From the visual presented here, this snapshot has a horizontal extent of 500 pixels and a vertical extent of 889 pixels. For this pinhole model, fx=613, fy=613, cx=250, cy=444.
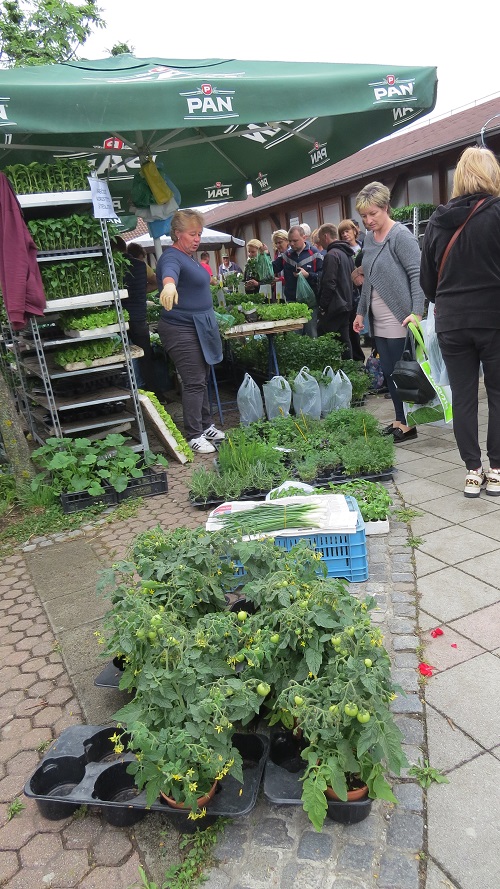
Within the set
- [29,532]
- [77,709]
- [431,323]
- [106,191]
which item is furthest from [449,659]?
[106,191]

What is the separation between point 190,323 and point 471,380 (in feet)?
8.86

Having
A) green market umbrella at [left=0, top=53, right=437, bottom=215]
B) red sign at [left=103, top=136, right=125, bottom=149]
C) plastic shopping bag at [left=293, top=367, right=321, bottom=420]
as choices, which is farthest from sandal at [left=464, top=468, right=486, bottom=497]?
red sign at [left=103, top=136, right=125, bottom=149]

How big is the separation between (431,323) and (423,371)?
Result: 397 mm

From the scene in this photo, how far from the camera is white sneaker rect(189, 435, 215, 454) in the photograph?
5672 millimetres

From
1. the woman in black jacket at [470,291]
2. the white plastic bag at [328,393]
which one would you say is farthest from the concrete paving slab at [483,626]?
the white plastic bag at [328,393]

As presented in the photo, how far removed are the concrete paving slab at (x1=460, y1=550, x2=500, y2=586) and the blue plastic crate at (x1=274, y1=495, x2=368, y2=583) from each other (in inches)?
20.5

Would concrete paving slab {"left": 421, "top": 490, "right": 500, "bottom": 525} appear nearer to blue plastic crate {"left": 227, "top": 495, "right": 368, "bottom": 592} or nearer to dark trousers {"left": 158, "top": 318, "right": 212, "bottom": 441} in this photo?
blue plastic crate {"left": 227, "top": 495, "right": 368, "bottom": 592}

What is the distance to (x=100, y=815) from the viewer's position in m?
1.95

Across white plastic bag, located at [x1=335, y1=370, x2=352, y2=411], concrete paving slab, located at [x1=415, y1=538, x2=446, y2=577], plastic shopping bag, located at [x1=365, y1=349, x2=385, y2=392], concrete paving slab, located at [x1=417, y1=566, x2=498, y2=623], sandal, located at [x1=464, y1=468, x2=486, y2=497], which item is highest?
white plastic bag, located at [x1=335, y1=370, x2=352, y2=411]

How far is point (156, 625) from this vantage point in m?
1.93

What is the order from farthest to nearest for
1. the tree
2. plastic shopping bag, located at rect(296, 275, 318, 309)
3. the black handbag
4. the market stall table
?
1. the tree
2. plastic shopping bag, located at rect(296, 275, 318, 309)
3. the market stall table
4. the black handbag

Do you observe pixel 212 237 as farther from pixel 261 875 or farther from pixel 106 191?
pixel 261 875

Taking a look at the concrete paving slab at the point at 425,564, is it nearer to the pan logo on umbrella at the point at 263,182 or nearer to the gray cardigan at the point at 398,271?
the gray cardigan at the point at 398,271

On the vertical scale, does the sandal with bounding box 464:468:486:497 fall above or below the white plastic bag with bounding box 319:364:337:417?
below
